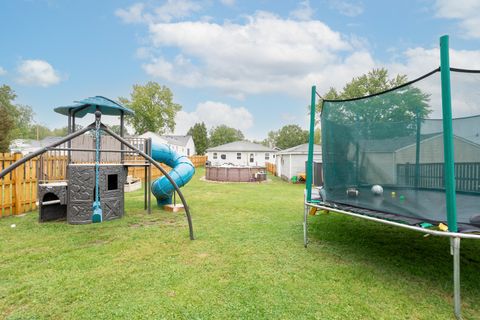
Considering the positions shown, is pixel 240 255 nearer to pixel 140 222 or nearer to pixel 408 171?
pixel 408 171

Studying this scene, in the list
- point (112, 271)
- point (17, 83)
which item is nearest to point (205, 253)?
point (112, 271)

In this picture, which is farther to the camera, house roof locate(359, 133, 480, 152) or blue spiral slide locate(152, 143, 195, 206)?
blue spiral slide locate(152, 143, 195, 206)

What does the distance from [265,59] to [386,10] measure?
10.4 m

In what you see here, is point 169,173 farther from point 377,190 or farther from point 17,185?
point 377,190

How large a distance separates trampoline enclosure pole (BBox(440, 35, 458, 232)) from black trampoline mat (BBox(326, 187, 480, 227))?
0.27 m

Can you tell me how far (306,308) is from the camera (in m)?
2.47

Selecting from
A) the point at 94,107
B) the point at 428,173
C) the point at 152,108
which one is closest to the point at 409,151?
the point at 428,173

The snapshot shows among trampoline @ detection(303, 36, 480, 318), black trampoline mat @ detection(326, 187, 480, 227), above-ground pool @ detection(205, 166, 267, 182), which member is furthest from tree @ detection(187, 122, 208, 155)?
black trampoline mat @ detection(326, 187, 480, 227)

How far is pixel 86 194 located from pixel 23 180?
2.29 m

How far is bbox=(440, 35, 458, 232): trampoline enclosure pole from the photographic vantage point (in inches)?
93.0

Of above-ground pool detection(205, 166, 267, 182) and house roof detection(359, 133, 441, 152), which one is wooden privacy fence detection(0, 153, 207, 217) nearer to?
house roof detection(359, 133, 441, 152)

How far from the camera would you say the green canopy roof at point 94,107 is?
6.51 m

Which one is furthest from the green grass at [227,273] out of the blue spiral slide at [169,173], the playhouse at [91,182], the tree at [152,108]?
the tree at [152,108]

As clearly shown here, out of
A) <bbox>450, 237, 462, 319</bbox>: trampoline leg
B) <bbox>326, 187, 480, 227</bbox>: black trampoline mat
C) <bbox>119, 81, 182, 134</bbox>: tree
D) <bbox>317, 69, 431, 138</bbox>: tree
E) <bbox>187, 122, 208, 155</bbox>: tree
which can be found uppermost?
<bbox>119, 81, 182, 134</bbox>: tree
